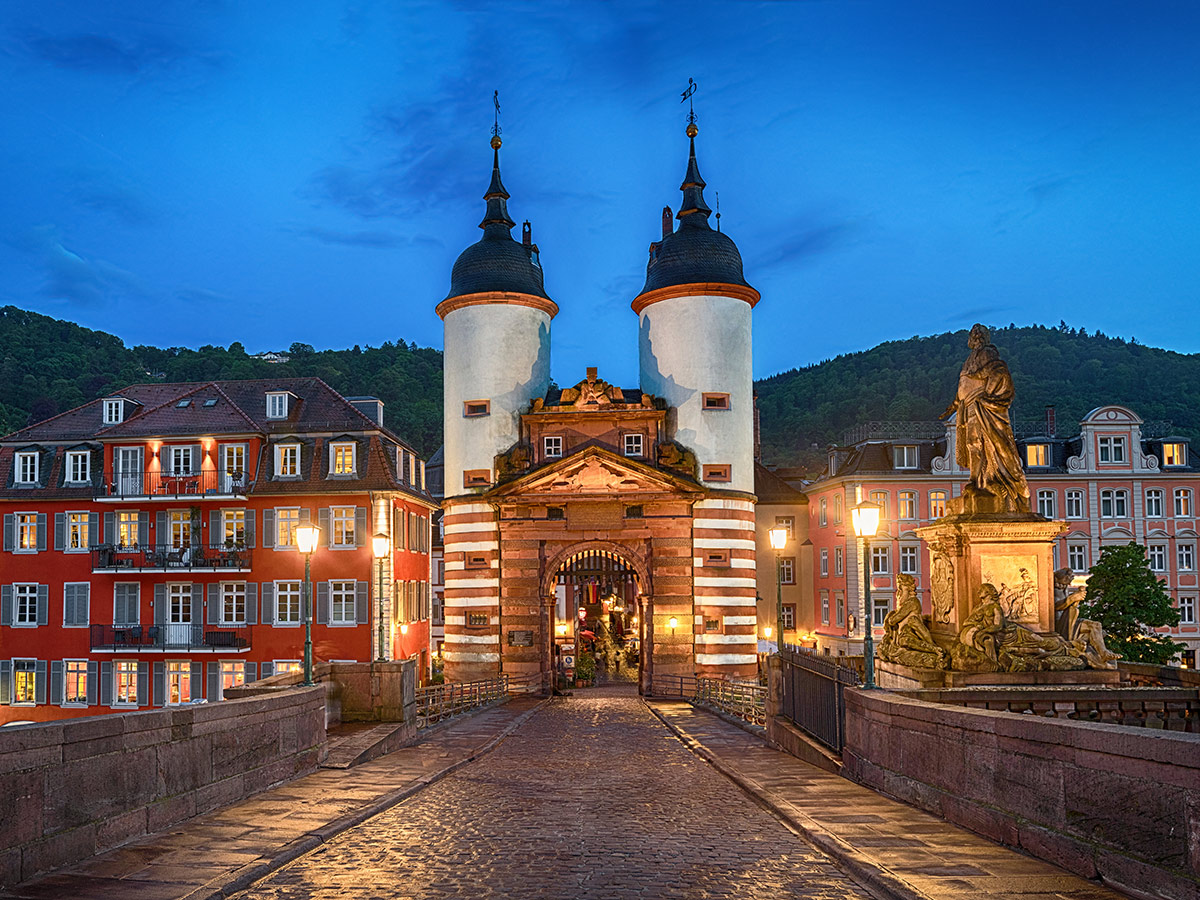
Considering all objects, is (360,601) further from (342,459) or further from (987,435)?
(987,435)

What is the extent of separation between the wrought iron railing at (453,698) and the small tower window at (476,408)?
10121mm

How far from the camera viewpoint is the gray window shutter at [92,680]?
40.8 meters

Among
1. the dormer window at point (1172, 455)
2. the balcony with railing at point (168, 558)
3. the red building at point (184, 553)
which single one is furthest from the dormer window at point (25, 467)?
the dormer window at point (1172, 455)

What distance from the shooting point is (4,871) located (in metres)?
8.76

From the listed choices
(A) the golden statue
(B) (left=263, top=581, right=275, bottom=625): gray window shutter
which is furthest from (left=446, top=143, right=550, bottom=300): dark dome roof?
(A) the golden statue

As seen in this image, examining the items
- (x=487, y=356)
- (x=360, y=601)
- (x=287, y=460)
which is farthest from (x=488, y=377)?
(x=360, y=601)

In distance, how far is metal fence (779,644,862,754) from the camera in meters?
16.1

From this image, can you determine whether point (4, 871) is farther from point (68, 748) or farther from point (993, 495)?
point (993, 495)

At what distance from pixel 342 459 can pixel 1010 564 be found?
29.8 metres

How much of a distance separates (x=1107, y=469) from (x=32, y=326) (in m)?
65.3

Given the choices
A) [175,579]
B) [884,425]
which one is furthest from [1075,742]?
[884,425]

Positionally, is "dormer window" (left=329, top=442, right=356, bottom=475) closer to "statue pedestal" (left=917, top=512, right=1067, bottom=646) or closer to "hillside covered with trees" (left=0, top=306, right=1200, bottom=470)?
"hillside covered with trees" (left=0, top=306, right=1200, bottom=470)

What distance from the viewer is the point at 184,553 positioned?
41094 mm

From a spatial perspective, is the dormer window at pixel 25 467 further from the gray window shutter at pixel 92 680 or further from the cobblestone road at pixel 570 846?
the cobblestone road at pixel 570 846
